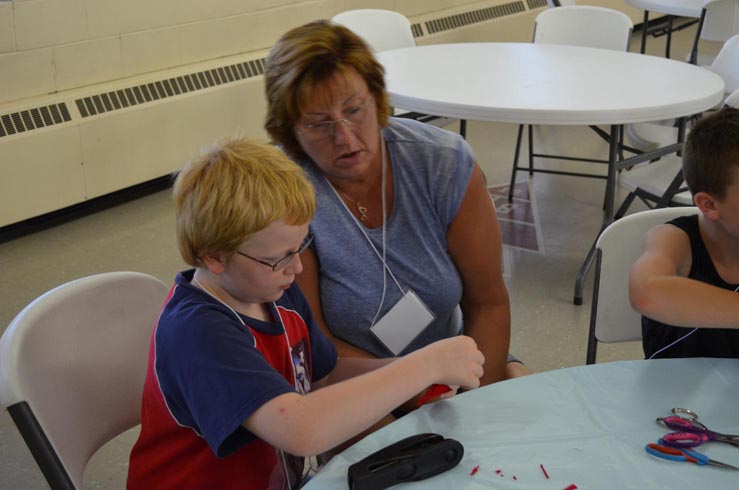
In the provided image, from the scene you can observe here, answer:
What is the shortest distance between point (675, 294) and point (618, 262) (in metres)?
0.28

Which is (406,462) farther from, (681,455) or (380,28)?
(380,28)

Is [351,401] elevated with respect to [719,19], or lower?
lower

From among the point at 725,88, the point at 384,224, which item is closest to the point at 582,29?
the point at 725,88

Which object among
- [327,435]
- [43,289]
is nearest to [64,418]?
[327,435]

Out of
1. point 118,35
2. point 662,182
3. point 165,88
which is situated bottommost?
point 662,182

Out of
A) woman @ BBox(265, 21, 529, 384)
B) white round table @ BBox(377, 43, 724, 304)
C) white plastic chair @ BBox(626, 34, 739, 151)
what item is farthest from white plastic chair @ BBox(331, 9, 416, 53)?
woman @ BBox(265, 21, 529, 384)

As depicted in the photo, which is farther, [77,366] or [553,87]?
[553,87]

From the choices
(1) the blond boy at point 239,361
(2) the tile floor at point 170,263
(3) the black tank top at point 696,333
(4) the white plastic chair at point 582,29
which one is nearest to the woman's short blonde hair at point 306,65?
(1) the blond boy at point 239,361

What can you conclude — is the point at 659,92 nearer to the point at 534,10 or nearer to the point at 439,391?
the point at 439,391

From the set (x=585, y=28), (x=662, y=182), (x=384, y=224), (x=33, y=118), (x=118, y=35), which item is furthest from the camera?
(x=585, y=28)

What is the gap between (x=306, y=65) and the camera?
5.13ft

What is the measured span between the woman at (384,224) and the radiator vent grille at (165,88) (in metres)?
2.35

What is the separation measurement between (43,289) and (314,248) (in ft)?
6.16

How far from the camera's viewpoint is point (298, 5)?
15.4 feet
